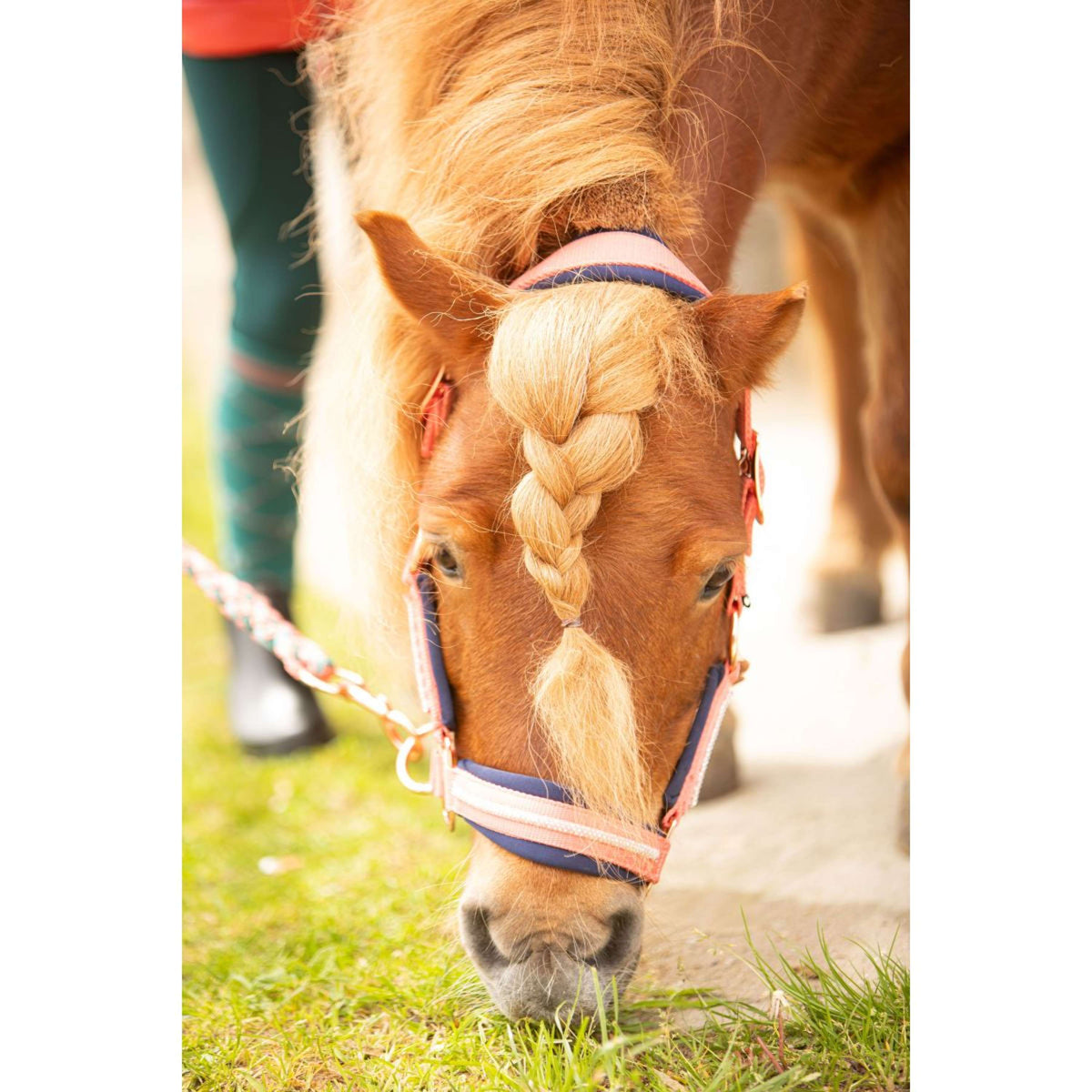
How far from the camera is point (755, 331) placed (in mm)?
1229

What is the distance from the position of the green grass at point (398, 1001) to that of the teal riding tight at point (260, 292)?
749mm

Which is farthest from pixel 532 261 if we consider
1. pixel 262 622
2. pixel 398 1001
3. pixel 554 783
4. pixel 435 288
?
pixel 398 1001

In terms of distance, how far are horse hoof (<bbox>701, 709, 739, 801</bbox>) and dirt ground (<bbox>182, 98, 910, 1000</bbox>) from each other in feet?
0.09

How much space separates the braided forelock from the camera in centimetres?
110

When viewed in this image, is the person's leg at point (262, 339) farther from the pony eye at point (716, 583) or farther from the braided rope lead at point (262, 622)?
the pony eye at point (716, 583)

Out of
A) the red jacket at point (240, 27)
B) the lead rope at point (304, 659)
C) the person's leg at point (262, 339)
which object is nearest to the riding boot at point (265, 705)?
the person's leg at point (262, 339)

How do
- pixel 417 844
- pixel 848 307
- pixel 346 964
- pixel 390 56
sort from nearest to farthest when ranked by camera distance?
pixel 390 56
pixel 346 964
pixel 417 844
pixel 848 307

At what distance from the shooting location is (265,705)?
9.10 ft

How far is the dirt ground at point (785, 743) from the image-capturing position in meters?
1.59

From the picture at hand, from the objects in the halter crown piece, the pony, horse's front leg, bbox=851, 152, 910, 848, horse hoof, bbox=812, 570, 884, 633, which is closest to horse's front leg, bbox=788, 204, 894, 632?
horse hoof, bbox=812, 570, 884, 633

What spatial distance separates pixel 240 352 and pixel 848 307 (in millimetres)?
1580

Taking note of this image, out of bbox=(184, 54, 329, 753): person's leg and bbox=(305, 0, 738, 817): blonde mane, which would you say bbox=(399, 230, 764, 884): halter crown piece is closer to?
bbox=(305, 0, 738, 817): blonde mane
